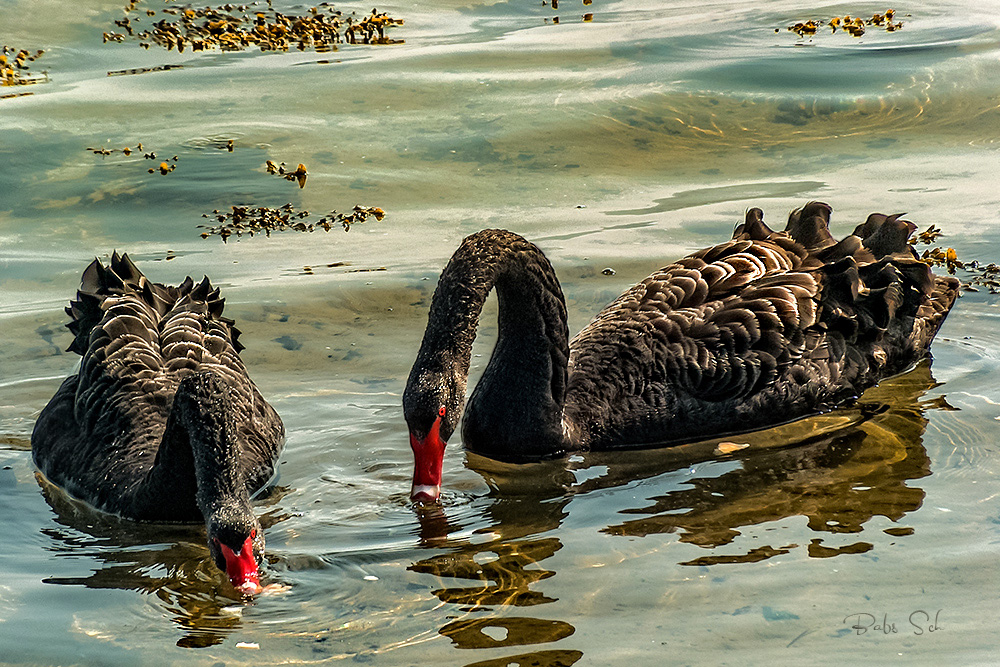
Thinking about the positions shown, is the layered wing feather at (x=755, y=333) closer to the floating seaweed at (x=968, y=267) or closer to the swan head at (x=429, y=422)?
the floating seaweed at (x=968, y=267)

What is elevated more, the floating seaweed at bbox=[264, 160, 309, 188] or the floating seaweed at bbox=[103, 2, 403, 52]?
the floating seaweed at bbox=[103, 2, 403, 52]

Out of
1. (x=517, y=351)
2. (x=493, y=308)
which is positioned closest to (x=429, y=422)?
(x=517, y=351)

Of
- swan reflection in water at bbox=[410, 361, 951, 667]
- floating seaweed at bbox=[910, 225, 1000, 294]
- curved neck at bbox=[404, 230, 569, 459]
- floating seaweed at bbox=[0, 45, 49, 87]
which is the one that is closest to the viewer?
swan reflection in water at bbox=[410, 361, 951, 667]

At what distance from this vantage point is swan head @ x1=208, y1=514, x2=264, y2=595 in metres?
4.82

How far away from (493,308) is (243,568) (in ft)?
13.4

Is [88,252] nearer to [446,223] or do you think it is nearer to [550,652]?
[446,223]

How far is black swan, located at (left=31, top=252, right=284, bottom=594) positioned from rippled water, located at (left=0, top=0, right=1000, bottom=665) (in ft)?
0.56

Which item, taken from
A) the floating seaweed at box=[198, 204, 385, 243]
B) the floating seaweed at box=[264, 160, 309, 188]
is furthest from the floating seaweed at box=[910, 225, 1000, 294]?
the floating seaweed at box=[264, 160, 309, 188]

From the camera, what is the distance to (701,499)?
5.89 metres

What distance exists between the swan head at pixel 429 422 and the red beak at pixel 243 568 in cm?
92

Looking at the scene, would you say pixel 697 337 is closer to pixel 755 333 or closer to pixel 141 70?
pixel 755 333

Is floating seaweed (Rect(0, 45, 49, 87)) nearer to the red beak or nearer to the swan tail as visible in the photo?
the swan tail

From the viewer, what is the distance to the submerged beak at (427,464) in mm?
5496

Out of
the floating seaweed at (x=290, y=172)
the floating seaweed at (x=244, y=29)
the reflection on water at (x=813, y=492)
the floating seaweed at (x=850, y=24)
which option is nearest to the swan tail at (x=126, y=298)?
the reflection on water at (x=813, y=492)
